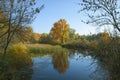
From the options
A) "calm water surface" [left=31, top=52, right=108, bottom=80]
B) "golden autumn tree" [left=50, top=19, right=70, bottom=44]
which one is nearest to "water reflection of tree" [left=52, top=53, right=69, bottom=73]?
"calm water surface" [left=31, top=52, right=108, bottom=80]

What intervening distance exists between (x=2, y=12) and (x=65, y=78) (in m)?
6.99

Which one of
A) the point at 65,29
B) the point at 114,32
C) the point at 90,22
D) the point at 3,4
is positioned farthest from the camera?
the point at 65,29

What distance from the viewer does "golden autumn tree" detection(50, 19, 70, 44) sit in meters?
62.9

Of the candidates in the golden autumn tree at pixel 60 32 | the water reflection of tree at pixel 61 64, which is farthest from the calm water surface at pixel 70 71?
the golden autumn tree at pixel 60 32

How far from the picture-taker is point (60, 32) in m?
63.7

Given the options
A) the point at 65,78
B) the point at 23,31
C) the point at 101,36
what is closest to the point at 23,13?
the point at 23,31

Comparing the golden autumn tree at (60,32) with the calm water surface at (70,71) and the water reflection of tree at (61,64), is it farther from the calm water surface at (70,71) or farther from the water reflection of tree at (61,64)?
the calm water surface at (70,71)

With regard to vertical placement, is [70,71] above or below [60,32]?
below

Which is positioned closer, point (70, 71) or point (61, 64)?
point (70, 71)

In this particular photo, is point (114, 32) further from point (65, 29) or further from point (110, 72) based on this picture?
point (65, 29)

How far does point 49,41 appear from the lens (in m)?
59.9

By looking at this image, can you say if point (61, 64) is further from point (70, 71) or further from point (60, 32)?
point (60, 32)

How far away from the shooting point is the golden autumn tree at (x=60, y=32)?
206 feet

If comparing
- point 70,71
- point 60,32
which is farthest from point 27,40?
point 60,32
